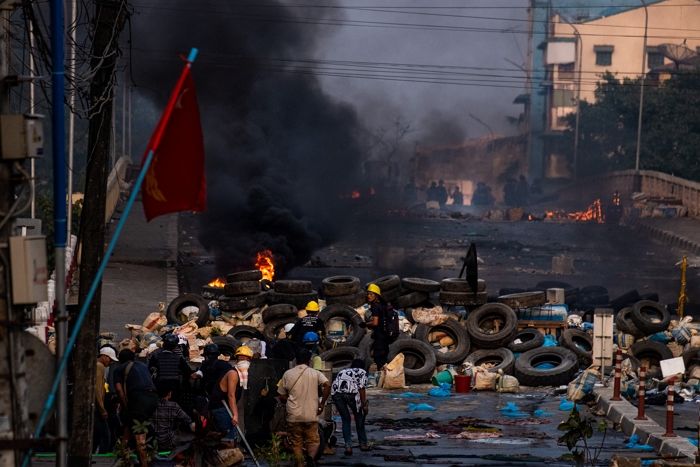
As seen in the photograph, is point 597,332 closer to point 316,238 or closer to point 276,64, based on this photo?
point 316,238

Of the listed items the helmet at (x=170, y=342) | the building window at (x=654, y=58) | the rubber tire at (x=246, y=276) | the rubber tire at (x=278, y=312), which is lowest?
the rubber tire at (x=278, y=312)

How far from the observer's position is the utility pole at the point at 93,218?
39.7 feet

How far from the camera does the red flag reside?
26.6ft

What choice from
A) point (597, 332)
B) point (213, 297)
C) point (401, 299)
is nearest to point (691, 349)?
point (597, 332)

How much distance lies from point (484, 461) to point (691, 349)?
367 inches

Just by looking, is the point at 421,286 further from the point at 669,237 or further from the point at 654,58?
the point at 654,58

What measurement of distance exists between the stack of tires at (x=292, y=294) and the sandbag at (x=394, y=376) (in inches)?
205

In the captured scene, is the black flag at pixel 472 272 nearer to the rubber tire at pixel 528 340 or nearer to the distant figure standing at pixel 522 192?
the rubber tire at pixel 528 340

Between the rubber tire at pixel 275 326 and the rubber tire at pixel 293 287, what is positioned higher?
the rubber tire at pixel 293 287

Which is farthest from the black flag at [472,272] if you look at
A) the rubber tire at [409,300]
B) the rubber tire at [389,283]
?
the rubber tire at [389,283]

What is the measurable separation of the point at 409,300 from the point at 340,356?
4.23 metres

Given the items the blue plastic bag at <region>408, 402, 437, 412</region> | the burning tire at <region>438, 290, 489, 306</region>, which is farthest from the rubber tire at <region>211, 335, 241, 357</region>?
the burning tire at <region>438, 290, 489, 306</region>

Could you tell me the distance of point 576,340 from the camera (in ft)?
79.8

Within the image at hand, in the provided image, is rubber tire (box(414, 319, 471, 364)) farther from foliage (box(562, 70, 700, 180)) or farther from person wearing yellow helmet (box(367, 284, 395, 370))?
foliage (box(562, 70, 700, 180))
